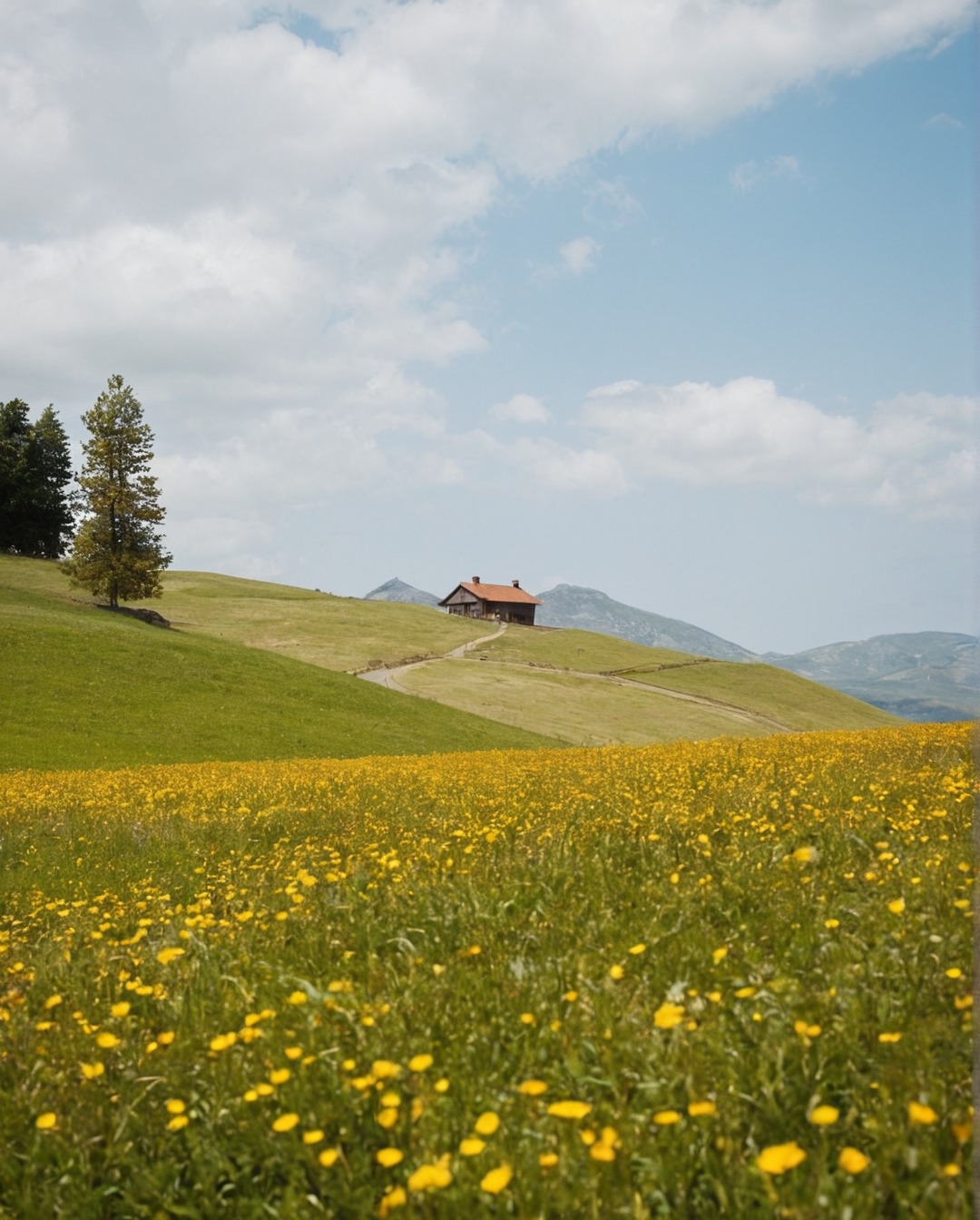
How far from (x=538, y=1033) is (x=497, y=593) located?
14300 centimetres

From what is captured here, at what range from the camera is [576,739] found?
56.2 meters

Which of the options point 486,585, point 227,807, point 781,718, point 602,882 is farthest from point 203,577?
point 602,882

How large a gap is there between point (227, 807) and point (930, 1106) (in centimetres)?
1368

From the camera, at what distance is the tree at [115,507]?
214 feet

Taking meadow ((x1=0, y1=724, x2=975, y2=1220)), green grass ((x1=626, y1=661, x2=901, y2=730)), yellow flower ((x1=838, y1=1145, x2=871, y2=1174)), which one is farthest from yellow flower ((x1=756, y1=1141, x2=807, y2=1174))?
green grass ((x1=626, y1=661, x2=901, y2=730))

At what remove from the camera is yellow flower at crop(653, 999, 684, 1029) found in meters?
3.90

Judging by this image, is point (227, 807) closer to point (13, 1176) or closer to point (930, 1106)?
point (13, 1176)

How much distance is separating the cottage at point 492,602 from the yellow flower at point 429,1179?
13577cm

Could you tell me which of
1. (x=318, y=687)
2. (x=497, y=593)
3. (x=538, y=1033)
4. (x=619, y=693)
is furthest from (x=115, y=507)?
(x=497, y=593)

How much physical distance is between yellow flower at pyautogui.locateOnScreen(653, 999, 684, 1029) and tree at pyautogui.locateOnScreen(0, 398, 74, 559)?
101935mm

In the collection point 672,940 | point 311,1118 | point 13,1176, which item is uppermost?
point 672,940

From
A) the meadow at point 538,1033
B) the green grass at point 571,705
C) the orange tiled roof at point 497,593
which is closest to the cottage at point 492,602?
the orange tiled roof at point 497,593

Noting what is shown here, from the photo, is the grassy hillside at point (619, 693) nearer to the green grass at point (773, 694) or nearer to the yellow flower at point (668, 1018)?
the green grass at point (773, 694)

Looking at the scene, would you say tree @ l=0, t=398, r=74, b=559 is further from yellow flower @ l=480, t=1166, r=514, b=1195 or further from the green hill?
yellow flower @ l=480, t=1166, r=514, b=1195
